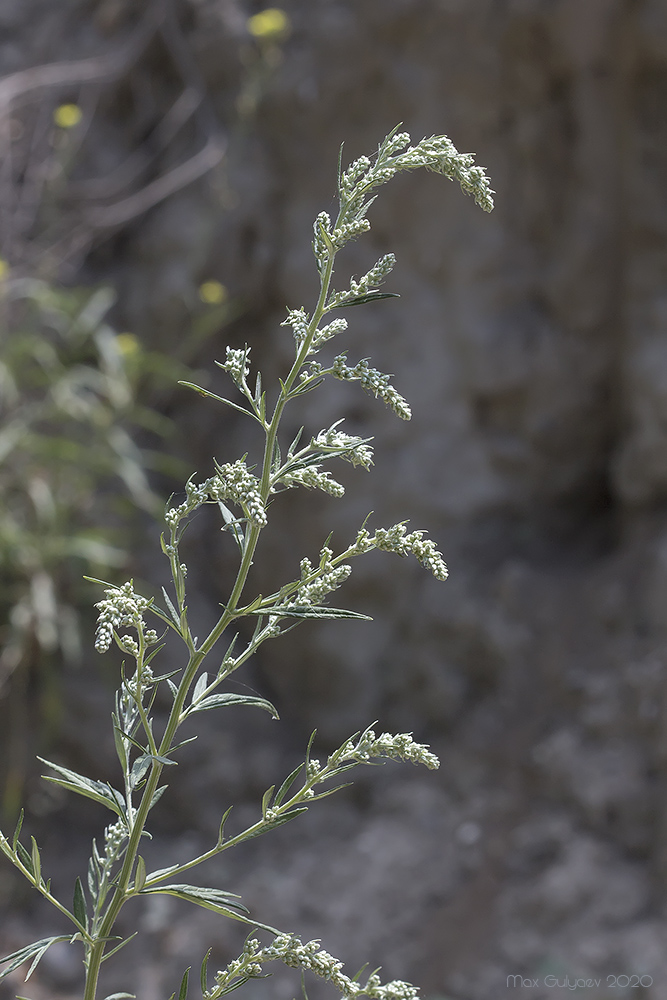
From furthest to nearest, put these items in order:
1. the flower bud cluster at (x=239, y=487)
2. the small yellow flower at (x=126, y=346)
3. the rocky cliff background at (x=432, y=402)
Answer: the small yellow flower at (x=126, y=346), the rocky cliff background at (x=432, y=402), the flower bud cluster at (x=239, y=487)

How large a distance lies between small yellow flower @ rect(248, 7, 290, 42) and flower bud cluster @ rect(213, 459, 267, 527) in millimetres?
2154

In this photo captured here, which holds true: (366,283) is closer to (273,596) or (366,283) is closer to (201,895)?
(273,596)

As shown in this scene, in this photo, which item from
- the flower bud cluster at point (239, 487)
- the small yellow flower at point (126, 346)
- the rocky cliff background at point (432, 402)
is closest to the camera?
the flower bud cluster at point (239, 487)

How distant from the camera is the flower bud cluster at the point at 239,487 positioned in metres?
0.60

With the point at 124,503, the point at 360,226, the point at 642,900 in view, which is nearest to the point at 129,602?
the point at 360,226

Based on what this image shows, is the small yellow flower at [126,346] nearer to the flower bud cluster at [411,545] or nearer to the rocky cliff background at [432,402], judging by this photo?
the rocky cliff background at [432,402]

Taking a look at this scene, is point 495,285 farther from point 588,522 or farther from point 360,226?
point 360,226

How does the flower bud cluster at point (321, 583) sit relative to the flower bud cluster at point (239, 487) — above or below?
below

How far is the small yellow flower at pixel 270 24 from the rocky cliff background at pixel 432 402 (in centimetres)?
5

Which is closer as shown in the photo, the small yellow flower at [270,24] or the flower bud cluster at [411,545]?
the flower bud cluster at [411,545]

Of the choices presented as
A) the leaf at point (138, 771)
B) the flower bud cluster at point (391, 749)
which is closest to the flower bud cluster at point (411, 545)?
the flower bud cluster at point (391, 749)

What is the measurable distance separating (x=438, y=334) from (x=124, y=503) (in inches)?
38.1

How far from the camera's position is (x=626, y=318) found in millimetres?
2461

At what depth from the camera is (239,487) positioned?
0.61 metres
